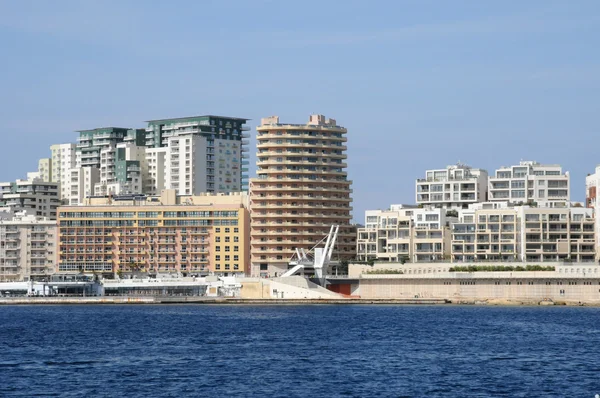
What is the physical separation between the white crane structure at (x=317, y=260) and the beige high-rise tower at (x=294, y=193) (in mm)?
2698

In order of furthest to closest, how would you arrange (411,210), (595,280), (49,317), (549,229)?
1. (411,210)
2. (549,229)
3. (595,280)
4. (49,317)

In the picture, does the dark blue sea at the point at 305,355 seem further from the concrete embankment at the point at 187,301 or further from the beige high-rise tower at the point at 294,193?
the beige high-rise tower at the point at 294,193

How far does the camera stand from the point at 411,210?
19300 cm

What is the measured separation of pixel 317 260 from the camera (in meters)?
185

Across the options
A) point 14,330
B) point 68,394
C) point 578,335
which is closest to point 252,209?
point 14,330

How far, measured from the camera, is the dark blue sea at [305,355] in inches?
2581

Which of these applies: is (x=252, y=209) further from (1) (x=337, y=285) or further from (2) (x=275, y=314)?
(2) (x=275, y=314)

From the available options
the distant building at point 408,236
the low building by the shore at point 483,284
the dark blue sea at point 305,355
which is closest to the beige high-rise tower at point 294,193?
the distant building at point 408,236

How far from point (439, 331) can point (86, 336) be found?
32.9m

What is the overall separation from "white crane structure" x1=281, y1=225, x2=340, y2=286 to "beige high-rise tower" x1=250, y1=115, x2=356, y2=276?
8.85 feet

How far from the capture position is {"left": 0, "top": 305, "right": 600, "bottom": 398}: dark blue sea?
215 feet

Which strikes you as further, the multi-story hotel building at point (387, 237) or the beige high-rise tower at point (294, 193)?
the beige high-rise tower at point (294, 193)

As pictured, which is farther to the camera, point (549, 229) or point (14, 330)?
point (549, 229)

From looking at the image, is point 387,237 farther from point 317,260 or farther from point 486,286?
point 486,286
